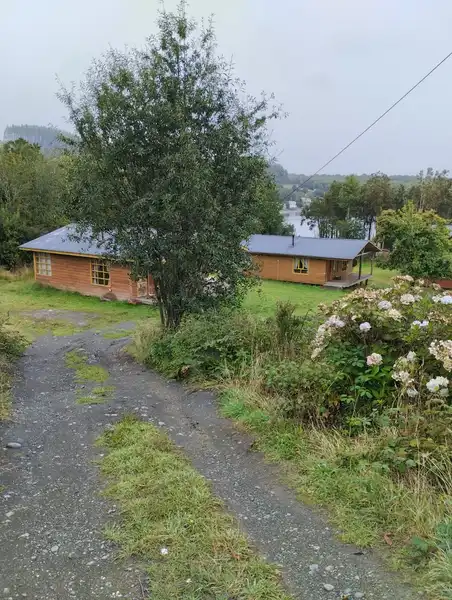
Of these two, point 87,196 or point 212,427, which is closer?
point 212,427

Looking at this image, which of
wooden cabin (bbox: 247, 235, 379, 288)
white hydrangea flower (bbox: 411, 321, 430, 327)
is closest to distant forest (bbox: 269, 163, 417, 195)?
wooden cabin (bbox: 247, 235, 379, 288)

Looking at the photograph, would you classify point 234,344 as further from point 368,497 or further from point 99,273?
point 99,273

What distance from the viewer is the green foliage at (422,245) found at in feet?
78.1

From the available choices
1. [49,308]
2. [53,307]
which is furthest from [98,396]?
[53,307]

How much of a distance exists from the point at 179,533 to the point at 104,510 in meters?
0.70

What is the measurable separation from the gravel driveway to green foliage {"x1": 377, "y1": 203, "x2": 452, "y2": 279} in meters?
20.9

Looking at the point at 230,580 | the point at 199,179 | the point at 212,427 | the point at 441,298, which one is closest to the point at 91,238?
the point at 199,179

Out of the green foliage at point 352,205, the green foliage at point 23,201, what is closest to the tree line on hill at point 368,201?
the green foliage at point 352,205

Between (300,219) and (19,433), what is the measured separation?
51.6 metres

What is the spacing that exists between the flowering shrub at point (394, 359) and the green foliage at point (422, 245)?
20.5m

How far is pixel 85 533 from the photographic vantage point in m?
3.09

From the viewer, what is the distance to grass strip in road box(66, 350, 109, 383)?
25.3 feet

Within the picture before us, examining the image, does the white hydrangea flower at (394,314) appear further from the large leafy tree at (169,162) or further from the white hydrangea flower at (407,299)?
the large leafy tree at (169,162)

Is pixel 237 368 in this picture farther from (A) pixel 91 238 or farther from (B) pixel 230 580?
(A) pixel 91 238
